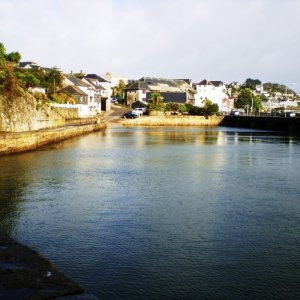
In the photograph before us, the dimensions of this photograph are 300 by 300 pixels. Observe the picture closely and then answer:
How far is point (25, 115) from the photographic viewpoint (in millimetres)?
50594

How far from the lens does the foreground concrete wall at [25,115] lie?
45281mm

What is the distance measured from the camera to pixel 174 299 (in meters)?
11.0

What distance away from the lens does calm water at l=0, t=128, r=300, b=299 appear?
12047mm

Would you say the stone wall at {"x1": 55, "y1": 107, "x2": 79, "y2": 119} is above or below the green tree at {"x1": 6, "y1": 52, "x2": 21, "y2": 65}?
below

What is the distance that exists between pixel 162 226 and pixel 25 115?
37.0 meters

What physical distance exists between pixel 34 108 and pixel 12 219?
38.0 metres

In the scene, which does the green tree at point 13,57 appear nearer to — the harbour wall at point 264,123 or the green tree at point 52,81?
the green tree at point 52,81

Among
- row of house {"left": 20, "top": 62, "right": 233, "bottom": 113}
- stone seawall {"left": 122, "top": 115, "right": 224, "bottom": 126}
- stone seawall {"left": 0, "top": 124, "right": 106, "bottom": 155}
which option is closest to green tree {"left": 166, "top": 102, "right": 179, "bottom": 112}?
row of house {"left": 20, "top": 62, "right": 233, "bottom": 113}

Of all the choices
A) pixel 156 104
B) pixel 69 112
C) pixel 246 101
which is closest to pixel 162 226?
pixel 69 112

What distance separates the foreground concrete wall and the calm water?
12769 millimetres

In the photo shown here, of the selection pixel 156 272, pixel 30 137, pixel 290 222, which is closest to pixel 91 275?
pixel 156 272

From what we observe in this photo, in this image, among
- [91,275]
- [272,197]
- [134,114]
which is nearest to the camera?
[91,275]

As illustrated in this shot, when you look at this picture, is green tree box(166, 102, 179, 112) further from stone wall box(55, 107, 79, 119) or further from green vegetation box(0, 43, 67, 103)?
stone wall box(55, 107, 79, 119)

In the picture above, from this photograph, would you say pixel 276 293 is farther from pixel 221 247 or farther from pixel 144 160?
pixel 144 160
